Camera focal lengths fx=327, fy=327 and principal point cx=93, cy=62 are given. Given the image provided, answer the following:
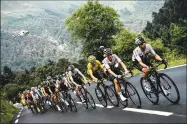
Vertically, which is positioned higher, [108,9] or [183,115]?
[108,9]

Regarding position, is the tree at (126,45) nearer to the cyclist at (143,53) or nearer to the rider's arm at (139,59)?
the cyclist at (143,53)

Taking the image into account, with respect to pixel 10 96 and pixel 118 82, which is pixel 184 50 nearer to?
pixel 118 82

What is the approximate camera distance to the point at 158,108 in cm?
973

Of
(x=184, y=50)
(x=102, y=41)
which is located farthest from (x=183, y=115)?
(x=102, y=41)

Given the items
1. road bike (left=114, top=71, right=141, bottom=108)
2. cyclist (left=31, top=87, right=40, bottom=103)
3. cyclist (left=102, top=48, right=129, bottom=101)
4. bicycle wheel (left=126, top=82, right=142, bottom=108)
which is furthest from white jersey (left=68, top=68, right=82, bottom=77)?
cyclist (left=31, top=87, right=40, bottom=103)

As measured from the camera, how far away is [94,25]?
184ft

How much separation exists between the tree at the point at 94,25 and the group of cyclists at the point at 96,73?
31.1m

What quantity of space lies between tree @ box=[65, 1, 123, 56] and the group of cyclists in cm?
3114

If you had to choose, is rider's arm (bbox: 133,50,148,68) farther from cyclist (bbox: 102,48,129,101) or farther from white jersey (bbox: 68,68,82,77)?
white jersey (bbox: 68,68,82,77)

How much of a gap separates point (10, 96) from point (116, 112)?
9959 centimetres

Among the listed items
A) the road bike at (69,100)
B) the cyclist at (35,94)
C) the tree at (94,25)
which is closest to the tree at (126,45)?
the tree at (94,25)

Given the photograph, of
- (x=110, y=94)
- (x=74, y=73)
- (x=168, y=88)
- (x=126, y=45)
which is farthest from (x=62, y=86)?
(x=126, y=45)

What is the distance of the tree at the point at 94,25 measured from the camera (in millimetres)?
55094

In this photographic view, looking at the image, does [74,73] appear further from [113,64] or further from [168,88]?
[168,88]
